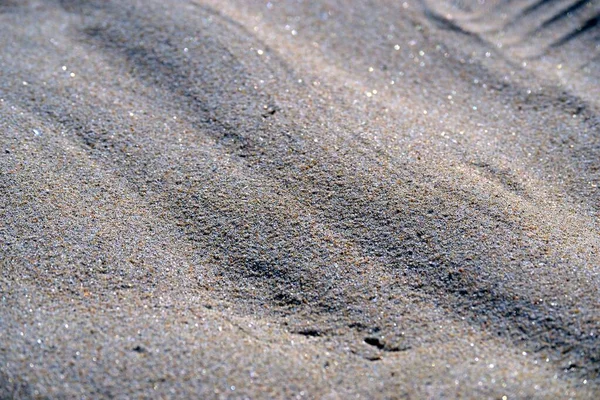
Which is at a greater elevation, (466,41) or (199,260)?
(466,41)

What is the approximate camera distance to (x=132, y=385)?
141 cm

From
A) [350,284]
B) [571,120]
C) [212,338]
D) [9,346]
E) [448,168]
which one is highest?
[571,120]

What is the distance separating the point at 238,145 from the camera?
1957mm

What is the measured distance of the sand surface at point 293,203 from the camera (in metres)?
1.47

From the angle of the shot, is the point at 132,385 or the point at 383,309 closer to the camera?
the point at 132,385

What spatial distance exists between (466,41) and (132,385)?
1.82 meters

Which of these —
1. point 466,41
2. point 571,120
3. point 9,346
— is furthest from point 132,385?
point 466,41

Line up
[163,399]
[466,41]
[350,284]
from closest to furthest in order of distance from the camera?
[163,399] < [350,284] < [466,41]

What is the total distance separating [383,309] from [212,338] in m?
0.44

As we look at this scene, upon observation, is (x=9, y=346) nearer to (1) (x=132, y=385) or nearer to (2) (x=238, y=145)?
(1) (x=132, y=385)

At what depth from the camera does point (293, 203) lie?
1.81 metres

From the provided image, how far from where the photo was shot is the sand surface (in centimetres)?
147

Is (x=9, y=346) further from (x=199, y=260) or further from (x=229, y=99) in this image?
(x=229, y=99)

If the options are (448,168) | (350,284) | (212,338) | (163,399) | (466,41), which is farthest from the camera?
(466,41)
